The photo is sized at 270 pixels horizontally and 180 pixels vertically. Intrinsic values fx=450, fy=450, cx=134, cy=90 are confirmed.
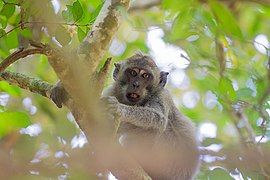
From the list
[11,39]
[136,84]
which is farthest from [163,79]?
[11,39]

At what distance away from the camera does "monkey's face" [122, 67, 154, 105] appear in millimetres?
6668

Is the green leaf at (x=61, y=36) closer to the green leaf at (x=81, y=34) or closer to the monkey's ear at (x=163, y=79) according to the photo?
the green leaf at (x=81, y=34)

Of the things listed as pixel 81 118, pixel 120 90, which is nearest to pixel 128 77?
pixel 120 90

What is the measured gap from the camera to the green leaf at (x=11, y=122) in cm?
363

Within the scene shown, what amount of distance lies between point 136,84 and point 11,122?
331 cm

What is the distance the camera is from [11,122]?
3.68 meters

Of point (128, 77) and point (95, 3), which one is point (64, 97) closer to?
point (95, 3)

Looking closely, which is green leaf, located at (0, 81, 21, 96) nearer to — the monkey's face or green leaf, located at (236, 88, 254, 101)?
the monkey's face

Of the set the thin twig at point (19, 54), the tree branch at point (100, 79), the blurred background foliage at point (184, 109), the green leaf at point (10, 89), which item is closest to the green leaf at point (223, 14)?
the blurred background foliage at point (184, 109)

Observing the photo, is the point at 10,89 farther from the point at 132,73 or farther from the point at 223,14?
the point at 223,14

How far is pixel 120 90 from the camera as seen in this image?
6988 mm

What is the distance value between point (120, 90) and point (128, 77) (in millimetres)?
266

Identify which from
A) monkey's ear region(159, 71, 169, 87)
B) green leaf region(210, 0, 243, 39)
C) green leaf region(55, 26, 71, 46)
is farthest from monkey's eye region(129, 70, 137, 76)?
green leaf region(210, 0, 243, 39)

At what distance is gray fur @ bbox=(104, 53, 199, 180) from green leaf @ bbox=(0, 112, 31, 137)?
2223mm
